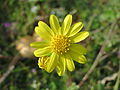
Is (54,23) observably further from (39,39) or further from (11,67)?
(11,67)

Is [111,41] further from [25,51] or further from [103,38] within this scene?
[25,51]

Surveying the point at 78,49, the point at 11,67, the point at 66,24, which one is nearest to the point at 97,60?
the point at 78,49

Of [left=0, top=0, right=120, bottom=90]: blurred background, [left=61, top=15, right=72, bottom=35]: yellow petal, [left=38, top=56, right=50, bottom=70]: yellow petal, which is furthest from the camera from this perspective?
[left=0, top=0, right=120, bottom=90]: blurred background

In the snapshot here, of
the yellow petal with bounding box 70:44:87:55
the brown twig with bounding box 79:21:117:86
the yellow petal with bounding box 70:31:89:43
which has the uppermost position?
the yellow petal with bounding box 70:31:89:43

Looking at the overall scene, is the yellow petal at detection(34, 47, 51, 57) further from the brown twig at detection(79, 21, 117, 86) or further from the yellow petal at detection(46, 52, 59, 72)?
the brown twig at detection(79, 21, 117, 86)

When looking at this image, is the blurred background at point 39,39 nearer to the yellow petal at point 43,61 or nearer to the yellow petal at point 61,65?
the yellow petal at point 61,65

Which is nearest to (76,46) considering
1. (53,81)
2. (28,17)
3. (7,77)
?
(53,81)

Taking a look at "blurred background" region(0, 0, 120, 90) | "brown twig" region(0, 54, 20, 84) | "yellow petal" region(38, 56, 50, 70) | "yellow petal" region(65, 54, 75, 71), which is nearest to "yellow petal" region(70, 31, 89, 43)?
"yellow petal" region(65, 54, 75, 71)
